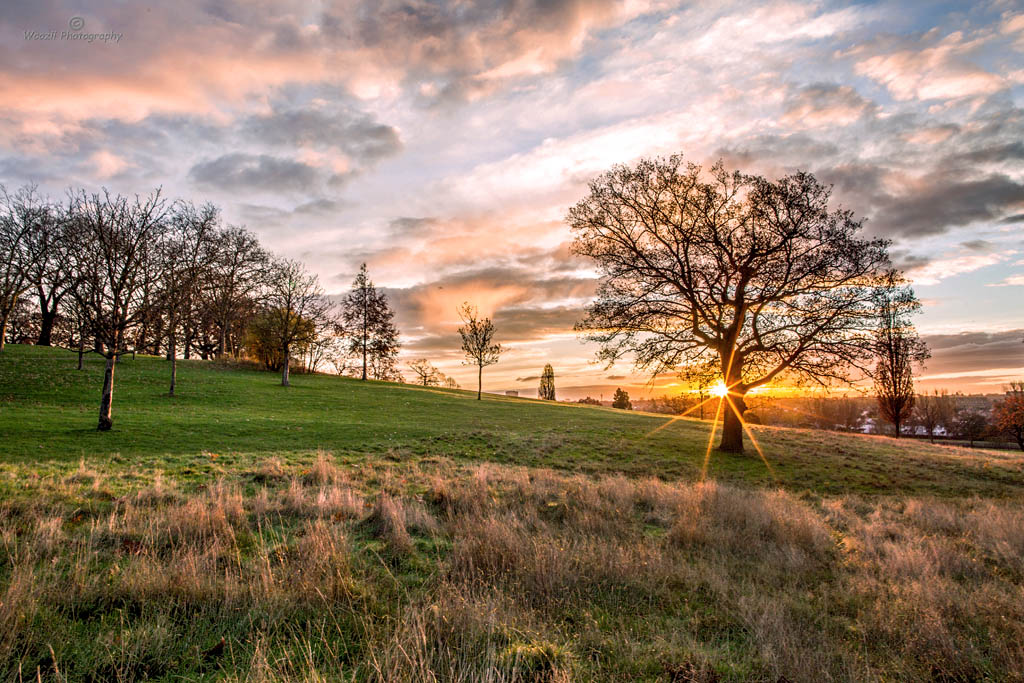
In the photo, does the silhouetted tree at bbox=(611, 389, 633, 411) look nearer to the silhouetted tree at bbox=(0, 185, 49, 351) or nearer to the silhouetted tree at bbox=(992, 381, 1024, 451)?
the silhouetted tree at bbox=(992, 381, 1024, 451)

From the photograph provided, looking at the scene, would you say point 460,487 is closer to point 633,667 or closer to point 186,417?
point 633,667

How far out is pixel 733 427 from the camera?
21.8m

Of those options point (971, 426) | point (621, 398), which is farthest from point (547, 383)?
point (971, 426)

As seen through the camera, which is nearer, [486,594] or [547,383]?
[486,594]

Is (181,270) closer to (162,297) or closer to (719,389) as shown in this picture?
(162,297)

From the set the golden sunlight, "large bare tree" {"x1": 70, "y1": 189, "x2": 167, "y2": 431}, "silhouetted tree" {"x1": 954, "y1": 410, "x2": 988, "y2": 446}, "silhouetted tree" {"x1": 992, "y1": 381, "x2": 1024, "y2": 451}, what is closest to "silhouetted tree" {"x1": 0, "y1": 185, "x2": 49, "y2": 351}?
"large bare tree" {"x1": 70, "y1": 189, "x2": 167, "y2": 431}

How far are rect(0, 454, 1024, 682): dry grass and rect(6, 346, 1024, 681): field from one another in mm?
28

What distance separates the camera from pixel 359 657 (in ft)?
12.2

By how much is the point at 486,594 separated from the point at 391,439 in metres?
17.1

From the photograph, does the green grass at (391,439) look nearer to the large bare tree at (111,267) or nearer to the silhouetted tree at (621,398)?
the large bare tree at (111,267)

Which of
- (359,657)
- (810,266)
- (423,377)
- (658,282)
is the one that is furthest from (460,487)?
(423,377)

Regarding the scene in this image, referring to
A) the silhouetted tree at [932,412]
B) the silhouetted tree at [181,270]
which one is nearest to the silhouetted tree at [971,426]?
the silhouetted tree at [932,412]

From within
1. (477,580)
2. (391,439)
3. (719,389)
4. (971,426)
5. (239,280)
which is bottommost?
(971,426)

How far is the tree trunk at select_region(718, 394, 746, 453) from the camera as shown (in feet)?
69.7
